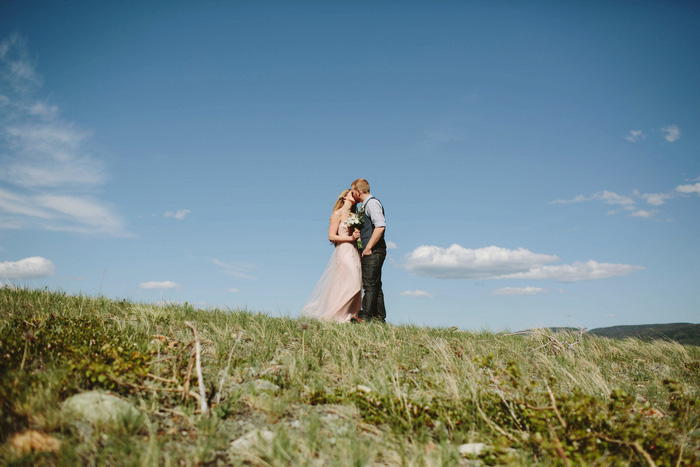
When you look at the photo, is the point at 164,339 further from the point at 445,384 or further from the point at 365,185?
the point at 365,185

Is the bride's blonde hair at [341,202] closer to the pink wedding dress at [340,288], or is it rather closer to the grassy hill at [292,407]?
the pink wedding dress at [340,288]

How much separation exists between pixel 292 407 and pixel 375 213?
583cm

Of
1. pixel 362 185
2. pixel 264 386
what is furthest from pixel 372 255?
A: pixel 264 386

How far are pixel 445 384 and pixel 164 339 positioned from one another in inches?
131

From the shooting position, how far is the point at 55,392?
9.91 feet

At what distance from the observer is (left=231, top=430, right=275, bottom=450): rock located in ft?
8.79

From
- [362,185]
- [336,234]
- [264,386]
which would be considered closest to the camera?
[264,386]

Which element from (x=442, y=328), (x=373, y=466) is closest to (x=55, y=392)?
(x=373, y=466)

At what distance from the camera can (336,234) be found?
9680mm

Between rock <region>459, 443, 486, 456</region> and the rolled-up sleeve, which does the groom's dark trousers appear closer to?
the rolled-up sleeve

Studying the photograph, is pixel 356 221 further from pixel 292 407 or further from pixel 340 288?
pixel 292 407

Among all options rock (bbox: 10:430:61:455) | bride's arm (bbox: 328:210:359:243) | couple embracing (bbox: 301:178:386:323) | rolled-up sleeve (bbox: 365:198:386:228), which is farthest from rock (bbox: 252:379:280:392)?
bride's arm (bbox: 328:210:359:243)

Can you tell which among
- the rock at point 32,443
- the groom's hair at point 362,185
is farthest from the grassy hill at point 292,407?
the groom's hair at point 362,185

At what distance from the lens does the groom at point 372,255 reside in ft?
28.5
